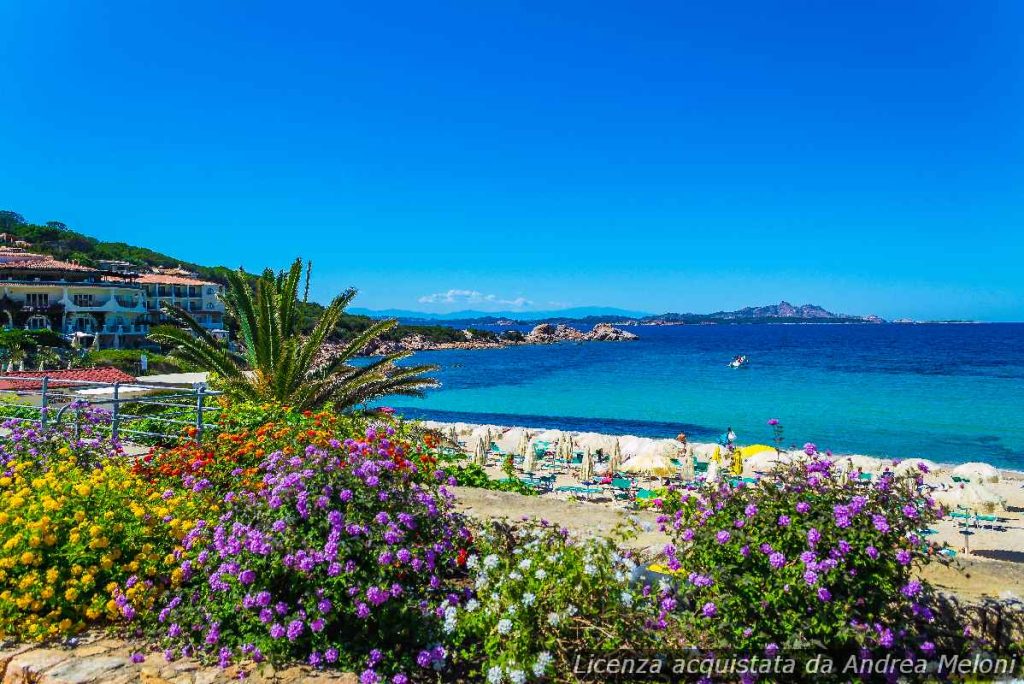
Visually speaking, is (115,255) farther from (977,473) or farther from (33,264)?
(977,473)

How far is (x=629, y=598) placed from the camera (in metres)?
3.33

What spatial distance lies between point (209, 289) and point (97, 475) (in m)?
78.0

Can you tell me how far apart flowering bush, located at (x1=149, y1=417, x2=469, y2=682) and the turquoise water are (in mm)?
25600

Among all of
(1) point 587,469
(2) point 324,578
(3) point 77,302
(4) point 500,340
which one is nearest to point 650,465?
(1) point 587,469

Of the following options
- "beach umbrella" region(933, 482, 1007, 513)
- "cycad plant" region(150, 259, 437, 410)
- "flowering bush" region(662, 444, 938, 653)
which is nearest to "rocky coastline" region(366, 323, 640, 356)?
"cycad plant" region(150, 259, 437, 410)

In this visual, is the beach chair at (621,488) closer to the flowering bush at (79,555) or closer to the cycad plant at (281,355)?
the cycad plant at (281,355)

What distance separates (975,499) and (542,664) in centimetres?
1453

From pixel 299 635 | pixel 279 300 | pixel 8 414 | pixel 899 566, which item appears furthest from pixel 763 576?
pixel 8 414

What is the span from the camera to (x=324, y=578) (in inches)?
135

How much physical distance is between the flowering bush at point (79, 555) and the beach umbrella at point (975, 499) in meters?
14.9

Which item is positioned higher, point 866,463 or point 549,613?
point 549,613

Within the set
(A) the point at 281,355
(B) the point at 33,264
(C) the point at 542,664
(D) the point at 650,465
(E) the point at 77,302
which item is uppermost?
(B) the point at 33,264

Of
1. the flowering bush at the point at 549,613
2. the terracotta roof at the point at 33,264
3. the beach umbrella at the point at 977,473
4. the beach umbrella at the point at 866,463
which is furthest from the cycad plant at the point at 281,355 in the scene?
the terracotta roof at the point at 33,264

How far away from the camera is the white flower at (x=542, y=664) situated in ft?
10.2
